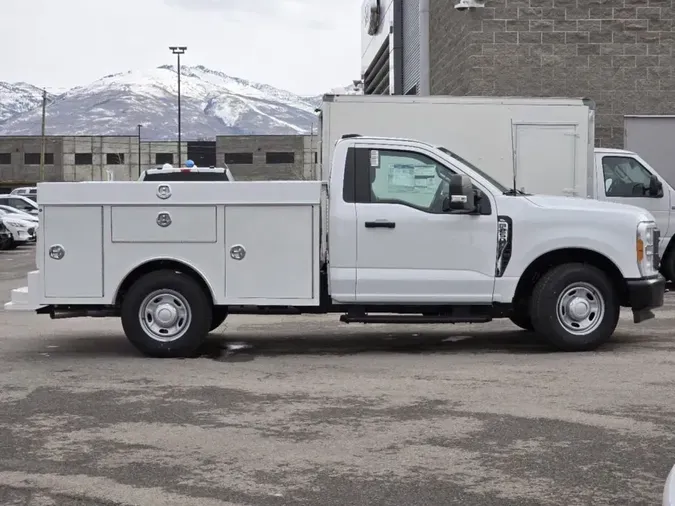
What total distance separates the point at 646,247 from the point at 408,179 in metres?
2.39

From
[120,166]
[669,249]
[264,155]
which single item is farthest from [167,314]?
[120,166]

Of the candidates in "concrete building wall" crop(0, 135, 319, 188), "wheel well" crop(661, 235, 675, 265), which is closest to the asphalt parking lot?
"wheel well" crop(661, 235, 675, 265)

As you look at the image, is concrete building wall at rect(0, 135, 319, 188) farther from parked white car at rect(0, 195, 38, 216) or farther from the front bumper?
the front bumper

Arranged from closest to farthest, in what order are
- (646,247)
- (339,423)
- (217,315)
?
(339,423) → (646,247) → (217,315)

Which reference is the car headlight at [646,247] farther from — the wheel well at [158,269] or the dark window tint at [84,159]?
the dark window tint at [84,159]

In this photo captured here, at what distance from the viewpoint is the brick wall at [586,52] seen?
23000mm

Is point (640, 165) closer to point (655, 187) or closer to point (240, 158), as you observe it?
point (655, 187)

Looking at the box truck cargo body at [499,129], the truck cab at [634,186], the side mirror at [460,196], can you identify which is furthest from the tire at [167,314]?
the truck cab at [634,186]

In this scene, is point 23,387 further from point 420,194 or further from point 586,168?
point 586,168

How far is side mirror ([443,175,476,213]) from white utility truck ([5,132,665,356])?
22 millimetres

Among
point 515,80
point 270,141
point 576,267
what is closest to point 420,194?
point 576,267

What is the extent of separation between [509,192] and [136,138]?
92.3 m

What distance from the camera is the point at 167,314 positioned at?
10.6 m

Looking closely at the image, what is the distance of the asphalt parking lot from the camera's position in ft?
19.4
